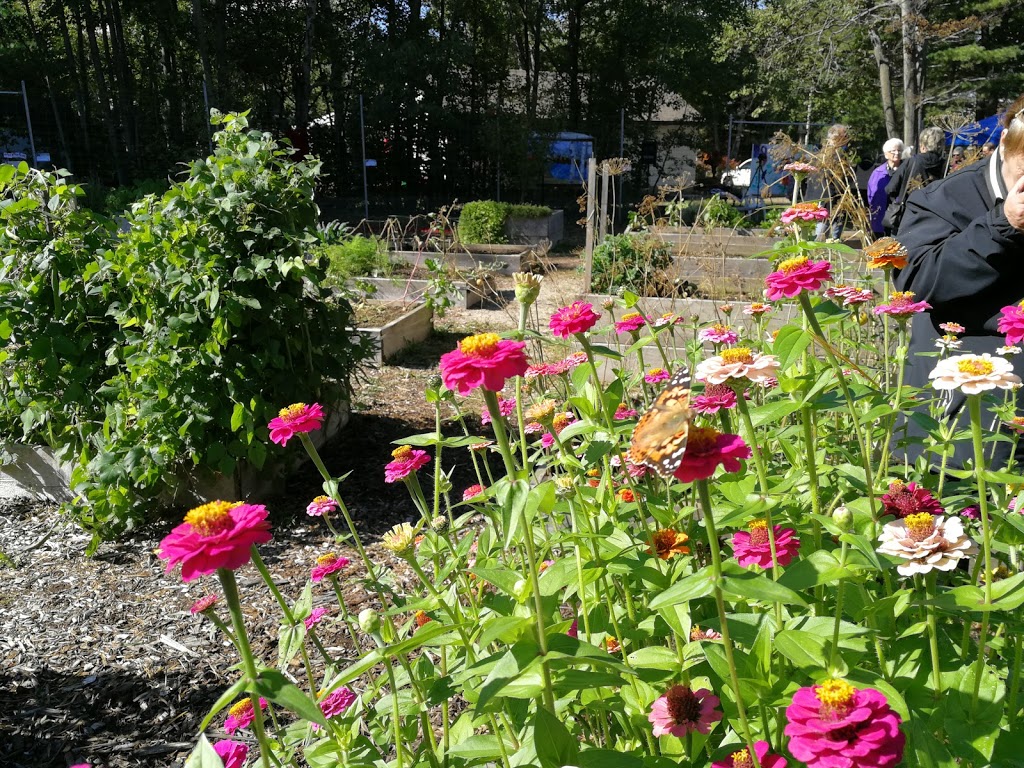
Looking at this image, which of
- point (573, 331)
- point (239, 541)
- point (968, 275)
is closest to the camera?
point (239, 541)

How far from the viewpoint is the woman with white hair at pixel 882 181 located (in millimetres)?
6907

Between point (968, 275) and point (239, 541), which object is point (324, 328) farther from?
point (239, 541)

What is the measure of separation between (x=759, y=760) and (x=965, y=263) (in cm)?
149

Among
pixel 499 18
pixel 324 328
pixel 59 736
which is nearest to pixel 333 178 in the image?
pixel 499 18

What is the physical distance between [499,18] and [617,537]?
2291 centimetres

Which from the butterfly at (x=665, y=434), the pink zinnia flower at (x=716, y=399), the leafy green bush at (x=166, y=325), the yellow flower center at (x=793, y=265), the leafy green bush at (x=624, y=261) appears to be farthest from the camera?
the leafy green bush at (x=624, y=261)

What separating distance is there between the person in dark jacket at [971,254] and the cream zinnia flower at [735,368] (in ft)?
3.47

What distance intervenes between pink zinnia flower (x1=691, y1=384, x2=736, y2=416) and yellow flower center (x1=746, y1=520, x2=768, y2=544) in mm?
211

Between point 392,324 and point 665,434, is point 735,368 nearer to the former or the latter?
point 665,434

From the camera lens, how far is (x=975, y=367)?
97 cm

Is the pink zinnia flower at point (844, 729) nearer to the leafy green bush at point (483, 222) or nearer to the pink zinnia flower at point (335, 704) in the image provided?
the pink zinnia flower at point (335, 704)

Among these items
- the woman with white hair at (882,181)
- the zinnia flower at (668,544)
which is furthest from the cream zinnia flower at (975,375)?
the woman with white hair at (882,181)

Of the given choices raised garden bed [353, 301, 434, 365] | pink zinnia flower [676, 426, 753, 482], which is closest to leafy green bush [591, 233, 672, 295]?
raised garden bed [353, 301, 434, 365]

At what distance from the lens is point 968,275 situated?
6.42 ft
